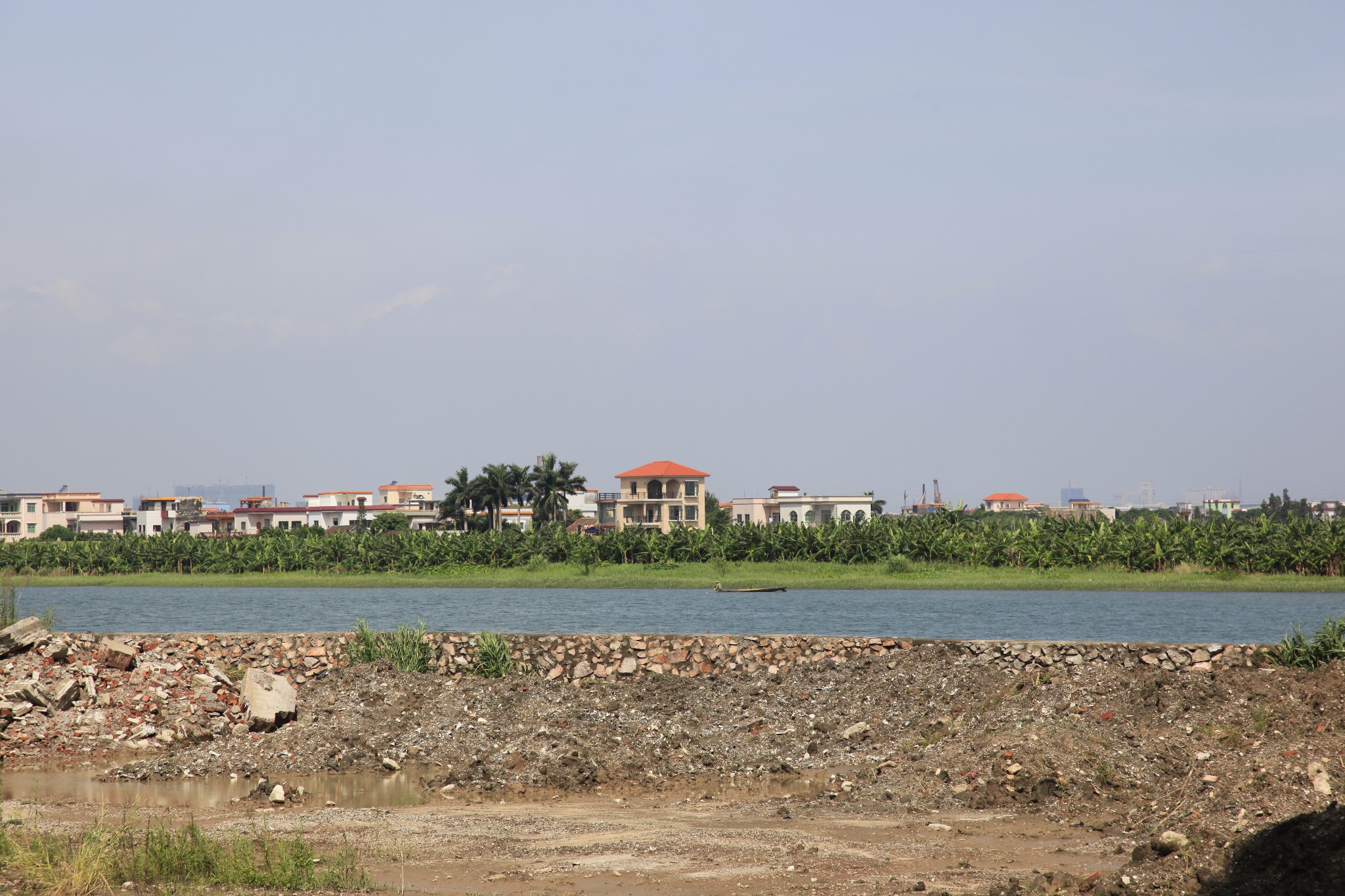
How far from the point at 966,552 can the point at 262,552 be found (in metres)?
45.6

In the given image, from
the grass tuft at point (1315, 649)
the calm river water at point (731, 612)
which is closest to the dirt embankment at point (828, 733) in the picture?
the grass tuft at point (1315, 649)

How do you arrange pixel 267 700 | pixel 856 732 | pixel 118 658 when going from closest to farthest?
pixel 856 732, pixel 267 700, pixel 118 658

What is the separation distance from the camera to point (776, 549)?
68.9 meters

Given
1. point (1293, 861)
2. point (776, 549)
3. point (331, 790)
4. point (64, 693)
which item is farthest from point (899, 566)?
point (1293, 861)

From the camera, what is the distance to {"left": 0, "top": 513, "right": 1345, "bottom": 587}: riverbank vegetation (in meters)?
59.2

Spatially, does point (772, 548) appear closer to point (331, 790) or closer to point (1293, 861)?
point (331, 790)

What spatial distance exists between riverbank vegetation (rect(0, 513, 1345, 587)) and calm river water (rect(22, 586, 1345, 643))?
5.55 meters

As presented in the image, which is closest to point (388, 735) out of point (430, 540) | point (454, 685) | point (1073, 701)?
point (454, 685)

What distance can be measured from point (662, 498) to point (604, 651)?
88.0 m

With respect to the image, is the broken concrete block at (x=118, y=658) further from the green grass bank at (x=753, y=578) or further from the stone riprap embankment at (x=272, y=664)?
the green grass bank at (x=753, y=578)

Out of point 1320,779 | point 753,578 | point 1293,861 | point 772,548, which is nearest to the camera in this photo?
point 1293,861

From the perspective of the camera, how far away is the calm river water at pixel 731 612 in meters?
35.5

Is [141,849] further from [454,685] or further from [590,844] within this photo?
[454,685]

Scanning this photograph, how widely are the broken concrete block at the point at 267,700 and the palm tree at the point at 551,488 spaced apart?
3420 inches
